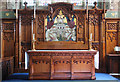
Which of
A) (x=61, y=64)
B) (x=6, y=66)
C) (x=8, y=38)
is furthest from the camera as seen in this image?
(x=8, y=38)

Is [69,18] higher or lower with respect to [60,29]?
higher

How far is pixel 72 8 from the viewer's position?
5.68 metres

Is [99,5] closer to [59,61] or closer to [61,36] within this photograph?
[61,36]

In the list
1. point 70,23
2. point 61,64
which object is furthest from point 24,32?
point 61,64

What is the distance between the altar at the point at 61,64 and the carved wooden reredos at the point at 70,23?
100 centimetres

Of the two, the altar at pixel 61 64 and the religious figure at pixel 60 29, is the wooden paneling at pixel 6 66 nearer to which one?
the altar at pixel 61 64

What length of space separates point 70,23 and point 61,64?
1.89 m

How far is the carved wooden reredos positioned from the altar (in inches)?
39.3

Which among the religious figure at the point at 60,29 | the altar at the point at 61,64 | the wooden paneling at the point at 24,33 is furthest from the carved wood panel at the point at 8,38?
the altar at the point at 61,64

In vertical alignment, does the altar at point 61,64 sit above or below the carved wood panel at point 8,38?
below

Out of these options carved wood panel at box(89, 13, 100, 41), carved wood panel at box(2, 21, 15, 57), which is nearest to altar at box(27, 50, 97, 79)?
carved wood panel at box(89, 13, 100, 41)

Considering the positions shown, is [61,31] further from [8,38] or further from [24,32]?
[8,38]

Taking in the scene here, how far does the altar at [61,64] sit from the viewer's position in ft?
15.4

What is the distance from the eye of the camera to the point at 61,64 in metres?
4.74
